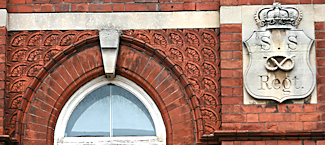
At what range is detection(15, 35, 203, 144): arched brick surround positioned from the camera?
854 cm

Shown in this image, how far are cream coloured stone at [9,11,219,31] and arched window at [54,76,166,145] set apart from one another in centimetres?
95

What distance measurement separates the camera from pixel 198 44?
883 centimetres

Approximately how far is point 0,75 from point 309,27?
16.9 feet

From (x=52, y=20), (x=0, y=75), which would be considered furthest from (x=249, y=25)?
(x=0, y=75)

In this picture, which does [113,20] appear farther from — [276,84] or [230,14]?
[276,84]

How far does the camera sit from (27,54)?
8836 millimetres

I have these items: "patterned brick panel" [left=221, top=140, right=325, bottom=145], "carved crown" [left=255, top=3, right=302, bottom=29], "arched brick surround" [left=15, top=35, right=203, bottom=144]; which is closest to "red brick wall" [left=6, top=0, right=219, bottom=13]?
"arched brick surround" [left=15, top=35, right=203, bottom=144]

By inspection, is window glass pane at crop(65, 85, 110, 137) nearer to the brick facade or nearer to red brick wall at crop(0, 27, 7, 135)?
the brick facade

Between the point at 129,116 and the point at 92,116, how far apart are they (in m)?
0.63

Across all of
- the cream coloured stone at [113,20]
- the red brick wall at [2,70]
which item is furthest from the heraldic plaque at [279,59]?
the red brick wall at [2,70]

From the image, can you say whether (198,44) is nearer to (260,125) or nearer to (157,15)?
(157,15)

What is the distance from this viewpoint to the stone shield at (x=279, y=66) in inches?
330

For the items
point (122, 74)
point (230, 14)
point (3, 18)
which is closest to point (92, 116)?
point (122, 74)

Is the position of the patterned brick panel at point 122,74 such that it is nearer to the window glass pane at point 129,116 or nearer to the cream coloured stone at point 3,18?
the cream coloured stone at point 3,18
